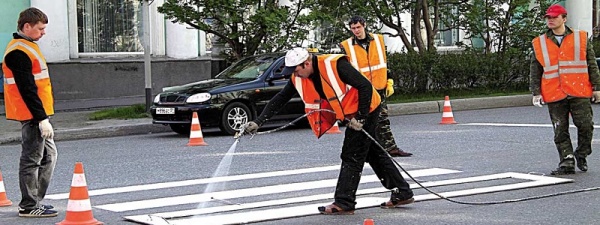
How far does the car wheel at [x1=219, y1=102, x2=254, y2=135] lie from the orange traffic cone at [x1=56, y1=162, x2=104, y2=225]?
26.4ft

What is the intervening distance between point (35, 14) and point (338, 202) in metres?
2.85

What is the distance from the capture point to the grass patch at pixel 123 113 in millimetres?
18688

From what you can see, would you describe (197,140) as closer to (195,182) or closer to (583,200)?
Answer: (195,182)

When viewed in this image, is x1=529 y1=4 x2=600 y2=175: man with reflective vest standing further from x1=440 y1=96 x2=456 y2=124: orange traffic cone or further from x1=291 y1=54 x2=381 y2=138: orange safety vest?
x1=440 y1=96 x2=456 y2=124: orange traffic cone

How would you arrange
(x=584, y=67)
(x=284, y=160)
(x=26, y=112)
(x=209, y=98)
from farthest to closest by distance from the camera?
(x=209, y=98) < (x=284, y=160) < (x=584, y=67) < (x=26, y=112)

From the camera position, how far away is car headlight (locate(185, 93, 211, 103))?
1585 cm

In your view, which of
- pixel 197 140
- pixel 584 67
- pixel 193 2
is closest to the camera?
pixel 584 67

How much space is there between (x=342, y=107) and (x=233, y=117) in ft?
26.0

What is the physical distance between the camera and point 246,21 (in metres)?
20.2

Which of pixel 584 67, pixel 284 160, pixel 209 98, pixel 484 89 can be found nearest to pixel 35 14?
pixel 284 160

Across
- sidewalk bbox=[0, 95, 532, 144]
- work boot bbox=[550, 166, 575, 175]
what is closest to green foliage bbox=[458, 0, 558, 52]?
sidewalk bbox=[0, 95, 532, 144]

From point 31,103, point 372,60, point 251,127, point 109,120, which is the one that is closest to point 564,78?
point 372,60

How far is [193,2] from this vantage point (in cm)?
2003

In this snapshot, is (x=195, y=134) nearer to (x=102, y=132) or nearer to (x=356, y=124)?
(x=102, y=132)
